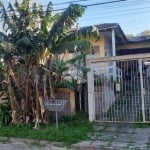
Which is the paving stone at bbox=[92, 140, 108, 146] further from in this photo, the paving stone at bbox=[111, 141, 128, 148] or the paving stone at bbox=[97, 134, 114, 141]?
the paving stone at bbox=[97, 134, 114, 141]

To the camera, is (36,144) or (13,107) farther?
(13,107)

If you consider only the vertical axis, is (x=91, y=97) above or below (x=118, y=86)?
below

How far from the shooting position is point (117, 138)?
9500 millimetres

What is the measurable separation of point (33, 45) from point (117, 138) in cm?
425

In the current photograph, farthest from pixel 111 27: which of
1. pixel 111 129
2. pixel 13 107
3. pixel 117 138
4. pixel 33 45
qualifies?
pixel 117 138

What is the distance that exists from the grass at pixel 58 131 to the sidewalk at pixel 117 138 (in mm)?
348

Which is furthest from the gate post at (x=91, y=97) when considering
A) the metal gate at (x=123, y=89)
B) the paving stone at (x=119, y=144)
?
the paving stone at (x=119, y=144)

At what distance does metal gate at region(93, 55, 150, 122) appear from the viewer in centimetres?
1136

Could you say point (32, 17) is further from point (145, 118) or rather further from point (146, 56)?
point (145, 118)

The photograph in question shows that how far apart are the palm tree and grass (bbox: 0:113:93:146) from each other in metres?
0.74

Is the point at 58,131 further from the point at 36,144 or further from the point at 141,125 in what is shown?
the point at 141,125

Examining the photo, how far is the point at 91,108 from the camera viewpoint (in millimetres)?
12008

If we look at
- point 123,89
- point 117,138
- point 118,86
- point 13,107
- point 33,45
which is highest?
point 33,45

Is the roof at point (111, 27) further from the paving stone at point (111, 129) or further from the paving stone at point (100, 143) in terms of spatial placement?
the paving stone at point (100, 143)
